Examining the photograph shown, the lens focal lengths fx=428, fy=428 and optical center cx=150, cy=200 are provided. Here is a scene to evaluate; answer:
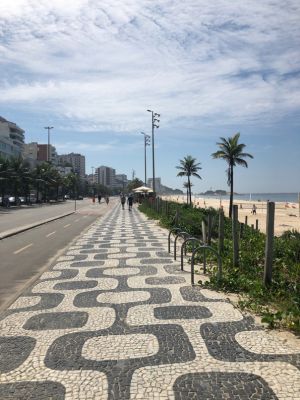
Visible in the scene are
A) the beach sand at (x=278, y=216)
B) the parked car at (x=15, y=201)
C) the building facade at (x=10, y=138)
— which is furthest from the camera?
the building facade at (x=10, y=138)

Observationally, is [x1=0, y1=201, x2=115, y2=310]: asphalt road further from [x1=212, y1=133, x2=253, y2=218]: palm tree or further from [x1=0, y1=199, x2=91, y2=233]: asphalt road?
[x1=212, y1=133, x2=253, y2=218]: palm tree

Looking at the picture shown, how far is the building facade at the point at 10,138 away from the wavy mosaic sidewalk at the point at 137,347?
87261mm

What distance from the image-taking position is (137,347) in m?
5.06

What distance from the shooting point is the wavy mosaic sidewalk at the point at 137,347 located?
159 inches

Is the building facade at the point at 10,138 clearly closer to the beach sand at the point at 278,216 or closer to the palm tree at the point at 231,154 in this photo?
the beach sand at the point at 278,216

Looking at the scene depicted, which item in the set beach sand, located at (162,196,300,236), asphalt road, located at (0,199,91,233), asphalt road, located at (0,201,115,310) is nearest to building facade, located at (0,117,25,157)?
beach sand, located at (162,196,300,236)

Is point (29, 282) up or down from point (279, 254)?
down

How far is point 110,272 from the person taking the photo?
979 cm

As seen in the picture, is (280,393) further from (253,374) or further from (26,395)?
(26,395)

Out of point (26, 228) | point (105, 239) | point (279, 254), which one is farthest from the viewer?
point (26, 228)

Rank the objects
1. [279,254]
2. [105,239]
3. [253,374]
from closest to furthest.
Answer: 1. [253,374]
2. [279,254]
3. [105,239]

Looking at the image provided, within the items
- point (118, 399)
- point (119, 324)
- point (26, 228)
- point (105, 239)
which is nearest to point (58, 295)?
point (119, 324)

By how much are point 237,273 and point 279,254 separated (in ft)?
4.68

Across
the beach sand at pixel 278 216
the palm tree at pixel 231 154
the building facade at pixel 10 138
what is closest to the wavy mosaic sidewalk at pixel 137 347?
the beach sand at pixel 278 216
